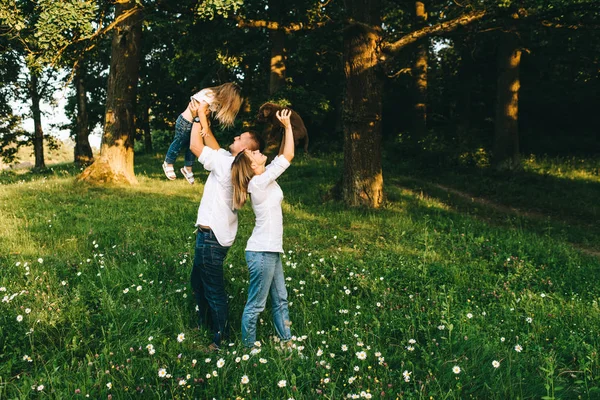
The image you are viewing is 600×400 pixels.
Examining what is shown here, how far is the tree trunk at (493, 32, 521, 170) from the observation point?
15.8 meters

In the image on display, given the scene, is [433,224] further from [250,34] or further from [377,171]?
[250,34]

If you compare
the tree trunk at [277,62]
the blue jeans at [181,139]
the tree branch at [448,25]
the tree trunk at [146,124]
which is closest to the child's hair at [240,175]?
the blue jeans at [181,139]

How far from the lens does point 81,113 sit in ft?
72.0

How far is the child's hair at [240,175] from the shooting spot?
3.86 metres

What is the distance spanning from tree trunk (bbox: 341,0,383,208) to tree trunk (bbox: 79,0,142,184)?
754 centimetres

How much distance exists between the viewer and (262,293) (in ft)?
12.9

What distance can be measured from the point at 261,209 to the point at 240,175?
0.38m

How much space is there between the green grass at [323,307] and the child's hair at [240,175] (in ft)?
4.53

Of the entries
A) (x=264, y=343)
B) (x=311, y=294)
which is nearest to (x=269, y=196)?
(x=264, y=343)

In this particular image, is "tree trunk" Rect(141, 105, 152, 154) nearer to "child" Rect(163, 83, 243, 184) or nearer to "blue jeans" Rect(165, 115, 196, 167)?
"blue jeans" Rect(165, 115, 196, 167)

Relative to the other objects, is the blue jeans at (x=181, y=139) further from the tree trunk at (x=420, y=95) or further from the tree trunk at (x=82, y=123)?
the tree trunk at (x=82, y=123)

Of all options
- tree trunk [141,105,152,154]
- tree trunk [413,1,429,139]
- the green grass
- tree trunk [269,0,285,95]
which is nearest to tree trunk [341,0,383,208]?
the green grass

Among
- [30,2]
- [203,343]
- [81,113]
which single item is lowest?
[203,343]

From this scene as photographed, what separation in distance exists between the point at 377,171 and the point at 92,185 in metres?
8.86
